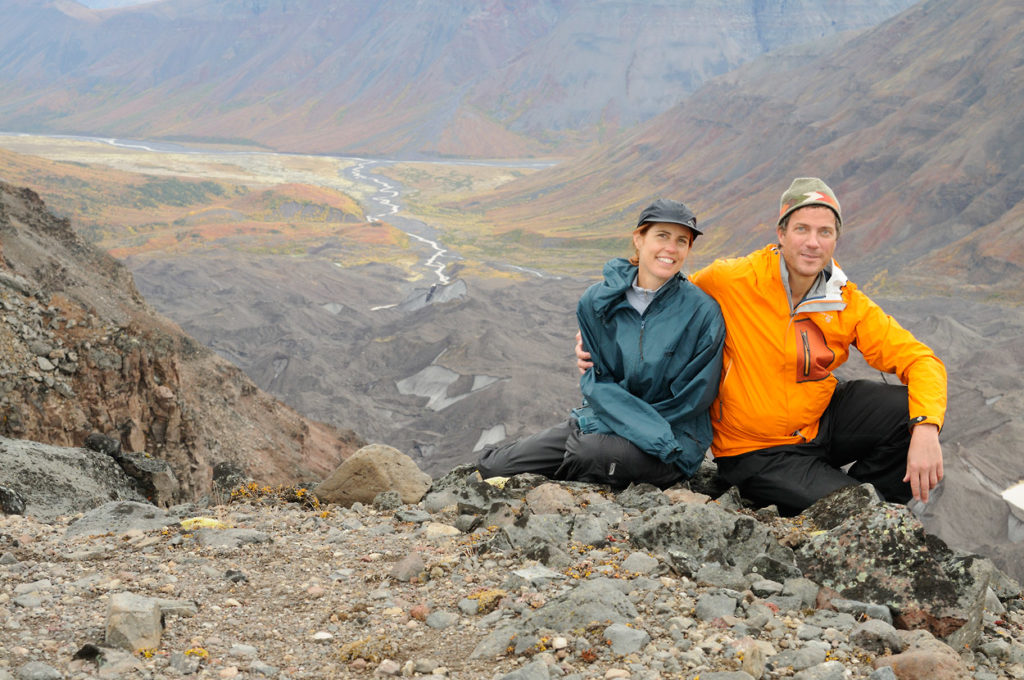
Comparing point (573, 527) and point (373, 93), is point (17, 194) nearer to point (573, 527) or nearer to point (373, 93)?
point (573, 527)

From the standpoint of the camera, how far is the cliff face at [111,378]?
985cm

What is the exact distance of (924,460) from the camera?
14.5 feet

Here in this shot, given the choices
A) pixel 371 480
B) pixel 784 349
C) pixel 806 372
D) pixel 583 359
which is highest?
pixel 784 349

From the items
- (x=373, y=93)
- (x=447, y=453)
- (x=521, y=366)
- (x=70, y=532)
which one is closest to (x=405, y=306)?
(x=521, y=366)

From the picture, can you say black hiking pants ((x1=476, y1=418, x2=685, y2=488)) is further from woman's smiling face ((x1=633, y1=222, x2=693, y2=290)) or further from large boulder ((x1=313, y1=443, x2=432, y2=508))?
woman's smiling face ((x1=633, y1=222, x2=693, y2=290))

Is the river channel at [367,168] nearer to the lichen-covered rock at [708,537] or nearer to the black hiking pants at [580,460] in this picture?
the black hiking pants at [580,460]

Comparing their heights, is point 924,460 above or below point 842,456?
above

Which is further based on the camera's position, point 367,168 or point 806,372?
point 367,168

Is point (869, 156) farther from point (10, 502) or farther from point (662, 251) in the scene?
point (10, 502)

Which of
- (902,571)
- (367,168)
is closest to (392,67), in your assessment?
(367,168)

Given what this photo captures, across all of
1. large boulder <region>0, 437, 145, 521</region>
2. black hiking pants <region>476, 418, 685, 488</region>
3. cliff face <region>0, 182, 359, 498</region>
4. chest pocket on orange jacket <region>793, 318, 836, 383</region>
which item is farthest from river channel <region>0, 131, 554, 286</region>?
chest pocket on orange jacket <region>793, 318, 836, 383</region>

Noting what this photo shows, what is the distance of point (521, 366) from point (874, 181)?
2839 cm

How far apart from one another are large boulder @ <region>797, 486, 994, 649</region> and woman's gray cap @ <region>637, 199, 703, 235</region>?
1810 mm

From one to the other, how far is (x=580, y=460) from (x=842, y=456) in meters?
1.57
